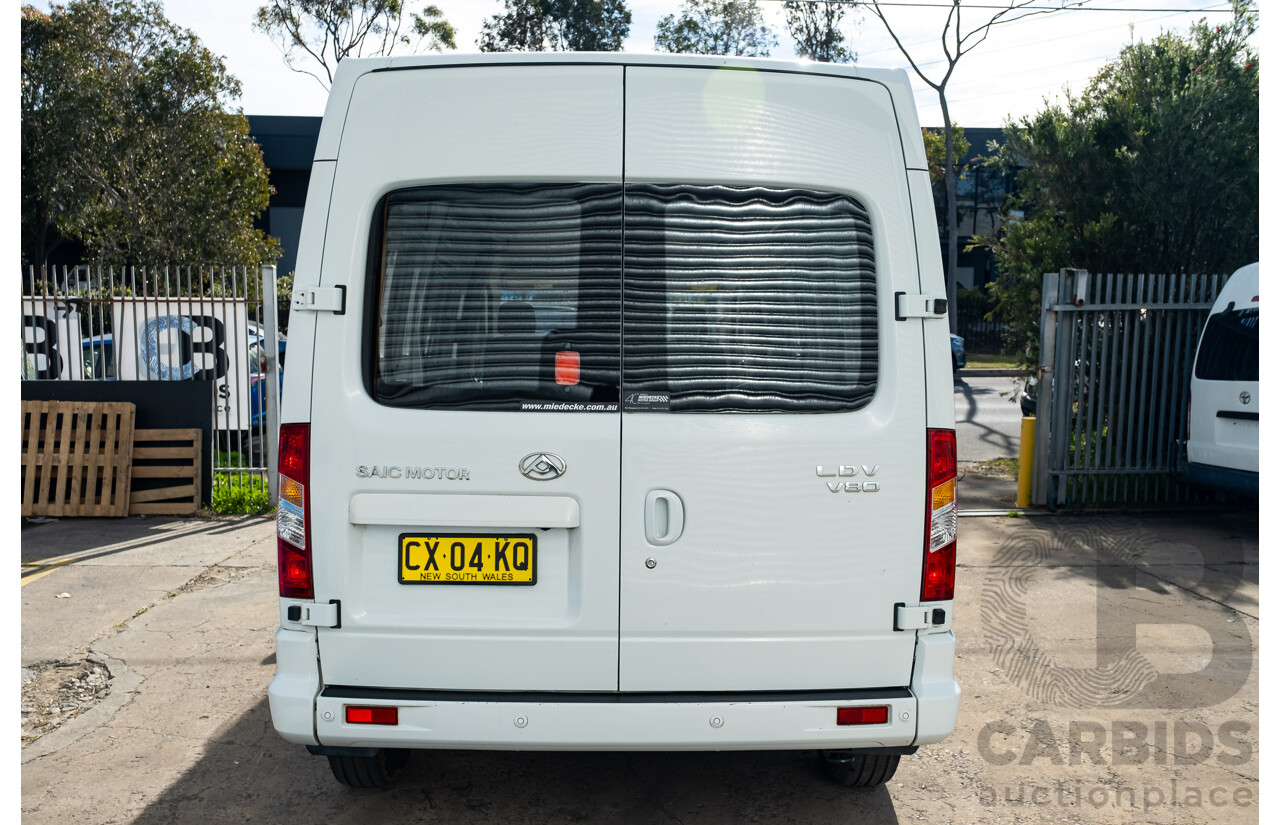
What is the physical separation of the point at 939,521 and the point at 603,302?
4.22 ft

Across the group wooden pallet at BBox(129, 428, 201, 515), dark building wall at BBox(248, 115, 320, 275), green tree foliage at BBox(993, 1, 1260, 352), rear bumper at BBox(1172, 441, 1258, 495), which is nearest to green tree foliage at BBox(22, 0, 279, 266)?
dark building wall at BBox(248, 115, 320, 275)

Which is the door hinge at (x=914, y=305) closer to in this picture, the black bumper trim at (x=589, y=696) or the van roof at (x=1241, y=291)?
the black bumper trim at (x=589, y=696)

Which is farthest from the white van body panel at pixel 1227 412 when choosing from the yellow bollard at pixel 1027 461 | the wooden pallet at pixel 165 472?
the wooden pallet at pixel 165 472

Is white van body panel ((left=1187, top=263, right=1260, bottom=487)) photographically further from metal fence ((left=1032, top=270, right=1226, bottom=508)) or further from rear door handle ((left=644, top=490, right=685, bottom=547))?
rear door handle ((left=644, top=490, right=685, bottom=547))

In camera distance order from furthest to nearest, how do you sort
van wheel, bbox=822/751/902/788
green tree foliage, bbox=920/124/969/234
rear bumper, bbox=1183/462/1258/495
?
green tree foliage, bbox=920/124/969/234 < rear bumper, bbox=1183/462/1258/495 < van wheel, bbox=822/751/902/788

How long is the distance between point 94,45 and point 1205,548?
23.3 meters

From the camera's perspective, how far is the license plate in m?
3.13

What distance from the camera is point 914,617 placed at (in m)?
3.20

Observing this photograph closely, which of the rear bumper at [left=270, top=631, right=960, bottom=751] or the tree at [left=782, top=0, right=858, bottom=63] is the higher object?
the tree at [left=782, top=0, right=858, bottom=63]

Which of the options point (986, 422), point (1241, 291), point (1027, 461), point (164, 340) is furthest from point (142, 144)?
point (1241, 291)

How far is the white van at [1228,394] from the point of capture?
26.3ft

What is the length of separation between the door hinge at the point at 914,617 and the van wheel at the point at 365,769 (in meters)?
1.94

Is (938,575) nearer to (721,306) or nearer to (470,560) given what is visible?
(721,306)

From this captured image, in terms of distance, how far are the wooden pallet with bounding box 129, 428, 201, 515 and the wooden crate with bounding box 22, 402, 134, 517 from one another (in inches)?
4.5
